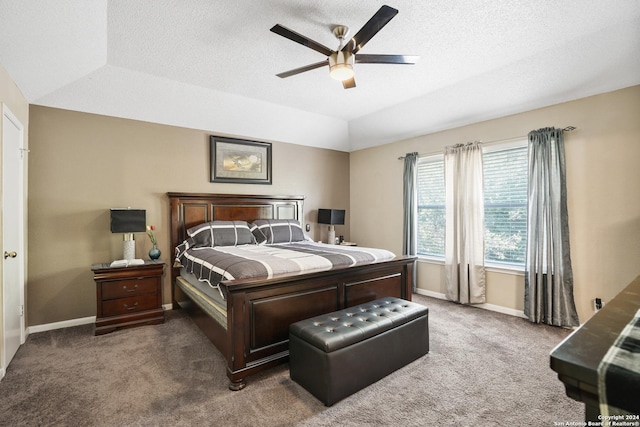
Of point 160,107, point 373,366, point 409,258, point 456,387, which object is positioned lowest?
point 456,387

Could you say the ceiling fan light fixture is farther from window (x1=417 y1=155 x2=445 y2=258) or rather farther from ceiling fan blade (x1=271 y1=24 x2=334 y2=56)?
window (x1=417 y1=155 x2=445 y2=258)

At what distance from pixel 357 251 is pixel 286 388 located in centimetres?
158

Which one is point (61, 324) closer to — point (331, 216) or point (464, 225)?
point (331, 216)

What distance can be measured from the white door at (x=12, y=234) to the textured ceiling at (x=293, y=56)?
1.96ft

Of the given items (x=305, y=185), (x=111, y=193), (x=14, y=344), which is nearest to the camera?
(x=14, y=344)

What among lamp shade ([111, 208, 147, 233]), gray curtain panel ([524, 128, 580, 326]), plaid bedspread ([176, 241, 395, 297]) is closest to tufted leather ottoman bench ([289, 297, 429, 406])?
plaid bedspread ([176, 241, 395, 297])

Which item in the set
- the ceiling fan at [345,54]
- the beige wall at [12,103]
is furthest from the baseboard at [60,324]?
the ceiling fan at [345,54]

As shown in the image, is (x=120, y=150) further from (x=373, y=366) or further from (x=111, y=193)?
(x=373, y=366)

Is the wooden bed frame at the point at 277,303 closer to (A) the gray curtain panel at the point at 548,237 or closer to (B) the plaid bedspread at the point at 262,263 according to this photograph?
(B) the plaid bedspread at the point at 262,263

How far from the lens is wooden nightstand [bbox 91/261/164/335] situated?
3.36m

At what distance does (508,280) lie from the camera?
13.1 feet

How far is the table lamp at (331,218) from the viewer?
5402mm

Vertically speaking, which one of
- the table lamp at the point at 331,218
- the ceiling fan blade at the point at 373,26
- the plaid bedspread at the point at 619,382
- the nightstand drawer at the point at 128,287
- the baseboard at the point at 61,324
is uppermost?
the ceiling fan blade at the point at 373,26

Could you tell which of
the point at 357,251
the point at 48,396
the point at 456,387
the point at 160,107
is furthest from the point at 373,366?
the point at 160,107
